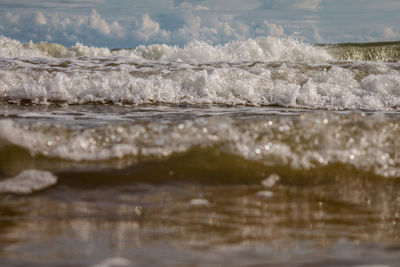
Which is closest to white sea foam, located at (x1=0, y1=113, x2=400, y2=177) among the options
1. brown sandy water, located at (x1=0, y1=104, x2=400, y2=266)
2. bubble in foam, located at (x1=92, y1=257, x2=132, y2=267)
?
brown sandy water, located at (x1=0, y1=104, x2=400, y2=266)

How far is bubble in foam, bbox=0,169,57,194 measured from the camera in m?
2.53

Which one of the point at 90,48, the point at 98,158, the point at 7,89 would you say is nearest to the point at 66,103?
the point at 7,89

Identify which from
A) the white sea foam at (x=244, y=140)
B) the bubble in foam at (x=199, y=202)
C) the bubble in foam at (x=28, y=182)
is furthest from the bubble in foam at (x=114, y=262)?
the white sea foam at (x=244, y=140)

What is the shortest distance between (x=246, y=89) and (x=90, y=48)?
47.6ft

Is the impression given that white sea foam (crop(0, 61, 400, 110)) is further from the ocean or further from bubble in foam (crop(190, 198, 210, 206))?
bubble in foam (crop(190, 198, 210, 206))

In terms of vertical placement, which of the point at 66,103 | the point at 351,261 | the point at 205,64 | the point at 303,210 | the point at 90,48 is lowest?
the point at 351,261

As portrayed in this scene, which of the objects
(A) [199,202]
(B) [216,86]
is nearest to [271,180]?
(A) [199,202]

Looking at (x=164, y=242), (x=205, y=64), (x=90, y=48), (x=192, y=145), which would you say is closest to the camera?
(x=164, y=242)

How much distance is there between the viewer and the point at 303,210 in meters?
2.37

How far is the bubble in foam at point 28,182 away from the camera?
2533 millimetres

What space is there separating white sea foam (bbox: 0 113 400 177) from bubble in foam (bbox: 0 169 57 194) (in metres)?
0.20

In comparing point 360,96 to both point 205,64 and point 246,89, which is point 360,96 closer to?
point 246,89

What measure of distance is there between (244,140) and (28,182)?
1.34 meters

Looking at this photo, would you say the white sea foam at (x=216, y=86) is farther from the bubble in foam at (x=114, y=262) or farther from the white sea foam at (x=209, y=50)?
the bubble in foam at (x=114, y=262)
